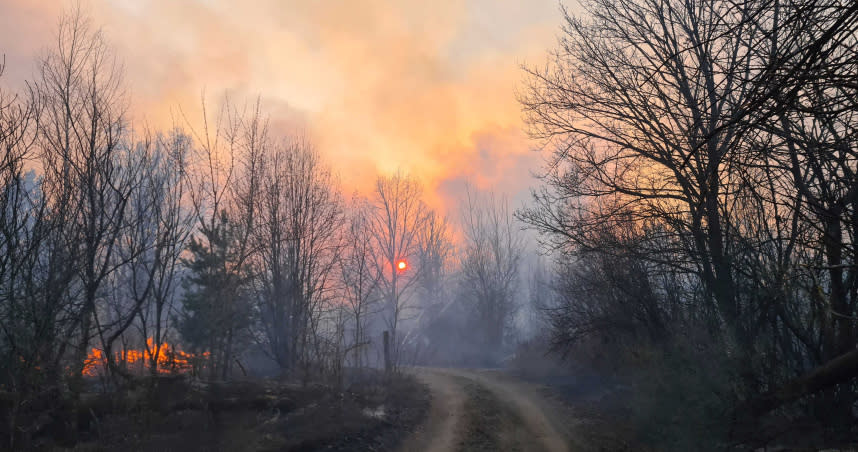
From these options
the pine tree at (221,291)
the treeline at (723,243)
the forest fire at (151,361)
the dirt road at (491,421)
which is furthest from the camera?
the pine tree at (221,291)

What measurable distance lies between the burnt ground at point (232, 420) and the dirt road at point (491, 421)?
2.74 feet

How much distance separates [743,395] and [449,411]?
871 cm

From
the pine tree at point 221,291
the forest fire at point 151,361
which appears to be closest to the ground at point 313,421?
the forest fire at point 151,361

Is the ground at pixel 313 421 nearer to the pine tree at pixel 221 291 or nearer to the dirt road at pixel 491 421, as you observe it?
the dirt road at pixel 491 421

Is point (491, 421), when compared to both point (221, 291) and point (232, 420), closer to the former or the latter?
point (232, 420)

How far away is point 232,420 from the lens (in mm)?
9625

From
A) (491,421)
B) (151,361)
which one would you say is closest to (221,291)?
(151,361)

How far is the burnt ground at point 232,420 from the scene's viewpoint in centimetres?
806

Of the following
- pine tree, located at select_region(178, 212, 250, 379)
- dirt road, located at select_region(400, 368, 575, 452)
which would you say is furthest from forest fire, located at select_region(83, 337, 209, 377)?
dirt road, located at select_region(400, 368, 575, 452)

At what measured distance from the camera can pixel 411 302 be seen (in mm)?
58500

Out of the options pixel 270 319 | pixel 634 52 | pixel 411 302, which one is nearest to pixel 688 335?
pixel 634 52

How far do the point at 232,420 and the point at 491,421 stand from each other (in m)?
6.86

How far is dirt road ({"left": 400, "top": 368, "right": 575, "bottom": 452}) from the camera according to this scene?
410 inches

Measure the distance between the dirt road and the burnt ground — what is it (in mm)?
834
